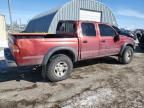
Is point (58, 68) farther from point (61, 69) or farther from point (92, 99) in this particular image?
point (92, 99)

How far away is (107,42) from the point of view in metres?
8.24

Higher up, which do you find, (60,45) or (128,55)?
(60,45)

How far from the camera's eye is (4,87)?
6.03 metres

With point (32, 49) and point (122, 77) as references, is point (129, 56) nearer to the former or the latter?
point (122, 77)

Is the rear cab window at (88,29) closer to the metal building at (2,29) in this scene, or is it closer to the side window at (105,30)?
the side window at (105,30)

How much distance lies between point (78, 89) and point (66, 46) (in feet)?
5.12

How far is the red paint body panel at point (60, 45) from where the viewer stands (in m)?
5.75

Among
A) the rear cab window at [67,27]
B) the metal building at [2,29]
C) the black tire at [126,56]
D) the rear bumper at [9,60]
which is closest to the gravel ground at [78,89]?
the rear bumper at [9,60]

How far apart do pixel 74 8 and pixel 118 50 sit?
12221 millimetres

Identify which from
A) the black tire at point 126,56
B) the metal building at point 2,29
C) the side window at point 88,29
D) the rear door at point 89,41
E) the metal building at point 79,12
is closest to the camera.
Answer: the rear door at point 89,41

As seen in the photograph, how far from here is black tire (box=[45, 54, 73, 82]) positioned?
6.31 meters

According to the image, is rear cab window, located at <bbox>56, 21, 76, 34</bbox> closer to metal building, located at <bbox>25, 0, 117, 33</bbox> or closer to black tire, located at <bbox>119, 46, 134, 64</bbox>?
black tire, located at <bbox>119, 46, 134, 64</bbox>

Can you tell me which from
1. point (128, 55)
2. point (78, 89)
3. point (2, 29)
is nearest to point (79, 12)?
point (2, 29)

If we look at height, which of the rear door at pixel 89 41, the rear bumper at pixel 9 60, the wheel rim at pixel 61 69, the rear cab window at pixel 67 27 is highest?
the rear cab window at pixel 67 27
